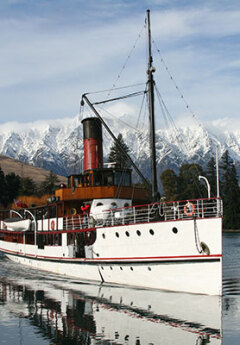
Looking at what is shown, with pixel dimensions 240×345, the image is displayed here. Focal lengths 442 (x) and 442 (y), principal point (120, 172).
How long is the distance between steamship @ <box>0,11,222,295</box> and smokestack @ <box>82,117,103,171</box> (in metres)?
0.07

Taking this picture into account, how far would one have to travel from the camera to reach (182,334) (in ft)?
52.9

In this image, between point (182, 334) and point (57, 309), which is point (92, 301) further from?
point (182, 334)

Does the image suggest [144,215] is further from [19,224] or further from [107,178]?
[19,224]

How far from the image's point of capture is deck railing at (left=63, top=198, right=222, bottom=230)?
821 inches

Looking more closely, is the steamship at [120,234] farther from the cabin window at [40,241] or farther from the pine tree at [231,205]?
the pine tree at [231,205]

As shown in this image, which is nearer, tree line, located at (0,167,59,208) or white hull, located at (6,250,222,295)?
white hull, located at (6,250,222,295)

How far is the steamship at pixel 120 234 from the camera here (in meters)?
20.6

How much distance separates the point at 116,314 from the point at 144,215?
25.9 ft

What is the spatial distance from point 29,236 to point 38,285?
927 cm

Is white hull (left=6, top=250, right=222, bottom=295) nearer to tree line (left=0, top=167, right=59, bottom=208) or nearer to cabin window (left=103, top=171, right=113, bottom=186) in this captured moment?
cabin window (left=103, top=171, right=113, bottom=186)

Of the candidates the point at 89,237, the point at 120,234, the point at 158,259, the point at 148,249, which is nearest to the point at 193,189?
the point at 89,237

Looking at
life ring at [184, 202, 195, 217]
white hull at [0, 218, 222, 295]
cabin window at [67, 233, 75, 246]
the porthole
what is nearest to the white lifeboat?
cabin window at [67, 233, 75, 246]

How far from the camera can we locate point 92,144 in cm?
3189

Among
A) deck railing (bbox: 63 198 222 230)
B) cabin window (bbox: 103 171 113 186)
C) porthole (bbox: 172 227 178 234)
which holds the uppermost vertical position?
cabin window (bbox: 103 171 113 186)
